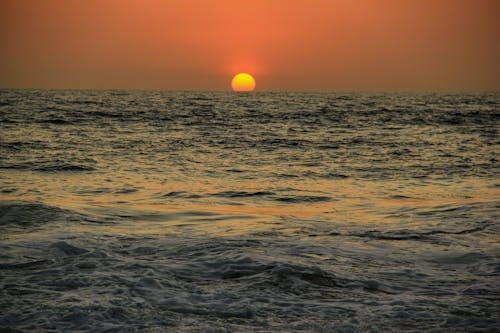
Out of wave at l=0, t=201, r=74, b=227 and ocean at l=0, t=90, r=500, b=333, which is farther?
wave at l=0, t=201, r=74, b=227

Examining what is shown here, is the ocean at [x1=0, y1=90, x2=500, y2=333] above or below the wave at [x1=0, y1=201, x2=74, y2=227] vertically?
below

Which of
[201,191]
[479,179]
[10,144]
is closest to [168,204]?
[201,191]

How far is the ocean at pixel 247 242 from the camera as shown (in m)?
5.13

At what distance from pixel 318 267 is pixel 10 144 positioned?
18549mm

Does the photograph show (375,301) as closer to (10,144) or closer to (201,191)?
(201,191)

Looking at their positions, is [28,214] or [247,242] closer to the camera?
[247,242]

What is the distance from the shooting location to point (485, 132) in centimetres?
3111

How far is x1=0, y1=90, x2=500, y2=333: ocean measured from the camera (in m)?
5.13

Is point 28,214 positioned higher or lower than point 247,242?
higher

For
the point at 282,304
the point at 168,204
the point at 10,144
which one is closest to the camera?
the point at 282,304

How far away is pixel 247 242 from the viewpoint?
8.05m

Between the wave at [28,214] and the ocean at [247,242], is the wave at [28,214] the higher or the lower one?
the higher one

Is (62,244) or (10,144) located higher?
(10,144)

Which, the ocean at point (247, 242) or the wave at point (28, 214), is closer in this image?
the ocean at point (247, 242)
